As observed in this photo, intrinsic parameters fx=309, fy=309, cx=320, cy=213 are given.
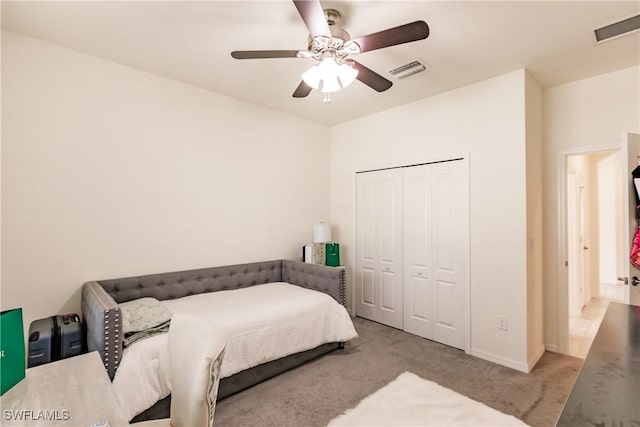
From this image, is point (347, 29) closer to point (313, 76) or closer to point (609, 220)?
point (313, 76)

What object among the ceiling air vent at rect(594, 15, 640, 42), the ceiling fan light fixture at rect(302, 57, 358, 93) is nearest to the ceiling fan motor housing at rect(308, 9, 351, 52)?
the ceiling fan light fixture at rect(302, 57, 358, 93)

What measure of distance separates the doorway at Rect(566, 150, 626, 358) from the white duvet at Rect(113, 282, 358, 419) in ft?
8.75

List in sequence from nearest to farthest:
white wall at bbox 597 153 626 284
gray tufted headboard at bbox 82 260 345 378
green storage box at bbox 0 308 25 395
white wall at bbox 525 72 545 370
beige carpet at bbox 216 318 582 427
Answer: green storage box at bbox 0 308 25 395 → gray tufted headboard at bbox 82 260 345 378 → beige carpet at bbox 216 318 582 427 → white wall at bbox 525 72 545 370 → white wall at bbox 597 153 626 284

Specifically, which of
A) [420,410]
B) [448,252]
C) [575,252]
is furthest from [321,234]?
[575,252]

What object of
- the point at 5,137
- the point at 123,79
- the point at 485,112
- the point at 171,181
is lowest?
the point at 171,181

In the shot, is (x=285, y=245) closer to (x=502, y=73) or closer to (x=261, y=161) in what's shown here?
(x=261, y=161)

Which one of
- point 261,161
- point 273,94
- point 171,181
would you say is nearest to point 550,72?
point 273,94

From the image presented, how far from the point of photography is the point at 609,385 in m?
0.90

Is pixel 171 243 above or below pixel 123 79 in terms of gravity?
below

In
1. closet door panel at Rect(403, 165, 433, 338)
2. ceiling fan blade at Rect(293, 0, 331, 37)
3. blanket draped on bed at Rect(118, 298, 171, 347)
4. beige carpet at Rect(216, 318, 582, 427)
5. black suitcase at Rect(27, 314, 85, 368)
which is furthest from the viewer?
closet door panel at Rect(403, 165, 433, 338)

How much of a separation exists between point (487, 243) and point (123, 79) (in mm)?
3847

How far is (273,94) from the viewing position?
3.53 m

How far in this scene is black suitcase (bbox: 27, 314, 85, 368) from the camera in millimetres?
1986

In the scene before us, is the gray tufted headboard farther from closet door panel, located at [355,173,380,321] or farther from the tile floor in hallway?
the tile floor in hallway
